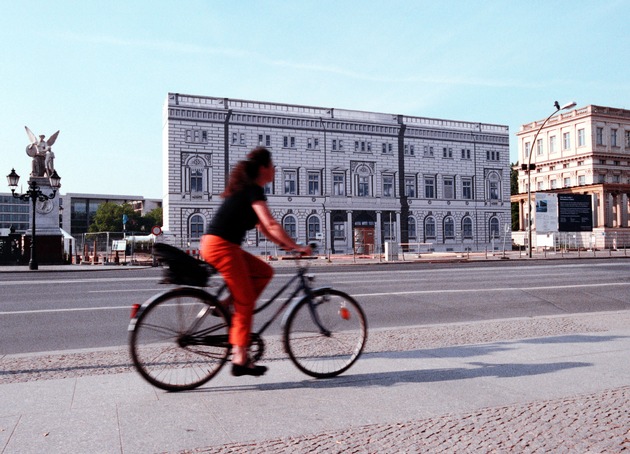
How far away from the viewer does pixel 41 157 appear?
30.6m

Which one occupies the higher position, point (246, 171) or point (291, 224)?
point (291, 224)

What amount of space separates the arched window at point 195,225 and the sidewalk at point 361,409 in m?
41.1

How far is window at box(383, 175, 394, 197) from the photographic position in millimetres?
53375

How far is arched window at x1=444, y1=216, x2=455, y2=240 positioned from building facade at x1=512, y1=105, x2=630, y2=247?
15.5 metres

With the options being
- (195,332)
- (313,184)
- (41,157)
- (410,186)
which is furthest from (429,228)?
(195,332)

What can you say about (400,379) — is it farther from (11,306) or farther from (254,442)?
(11,306)

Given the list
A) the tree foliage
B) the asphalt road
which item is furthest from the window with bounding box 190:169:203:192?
the tree foliage

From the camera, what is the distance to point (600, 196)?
2662 inches

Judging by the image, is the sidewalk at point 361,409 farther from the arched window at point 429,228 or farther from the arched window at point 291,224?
the arched window at point 429,228

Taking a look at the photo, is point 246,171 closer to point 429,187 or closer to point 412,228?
point 412,228

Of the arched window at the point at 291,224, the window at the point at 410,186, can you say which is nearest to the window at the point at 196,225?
the arched window at the point at 291,224

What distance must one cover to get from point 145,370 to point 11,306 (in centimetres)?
738

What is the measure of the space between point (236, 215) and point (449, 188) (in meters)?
54.2

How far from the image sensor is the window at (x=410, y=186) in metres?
54.2
